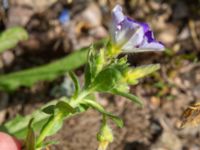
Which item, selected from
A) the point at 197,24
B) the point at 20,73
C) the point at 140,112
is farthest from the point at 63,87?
the point at 197,24

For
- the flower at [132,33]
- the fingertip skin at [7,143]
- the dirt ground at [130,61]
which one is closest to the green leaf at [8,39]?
the dirt ground at [130,61]

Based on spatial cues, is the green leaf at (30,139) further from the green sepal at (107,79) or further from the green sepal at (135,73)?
the green sepal at (135,73)

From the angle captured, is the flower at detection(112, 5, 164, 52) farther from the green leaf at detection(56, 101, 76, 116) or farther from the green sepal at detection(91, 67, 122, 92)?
Answer: the green leaf at detection(56, 101, 76, 116)

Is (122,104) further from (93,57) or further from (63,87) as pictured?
(93,57)

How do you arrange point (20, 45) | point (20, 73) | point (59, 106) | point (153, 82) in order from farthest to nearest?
point (20, 45)
point (153, 82)
point (20, 73)
point (59, 106)

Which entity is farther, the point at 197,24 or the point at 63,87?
the point at 197,24

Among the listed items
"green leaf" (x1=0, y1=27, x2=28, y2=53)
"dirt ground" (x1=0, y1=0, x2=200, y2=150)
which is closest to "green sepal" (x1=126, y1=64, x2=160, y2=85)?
"dirt ground" (x1=0, y1=0, x2=200, y2=150)

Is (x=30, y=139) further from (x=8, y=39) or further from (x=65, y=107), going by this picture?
(x=8, y=39)
